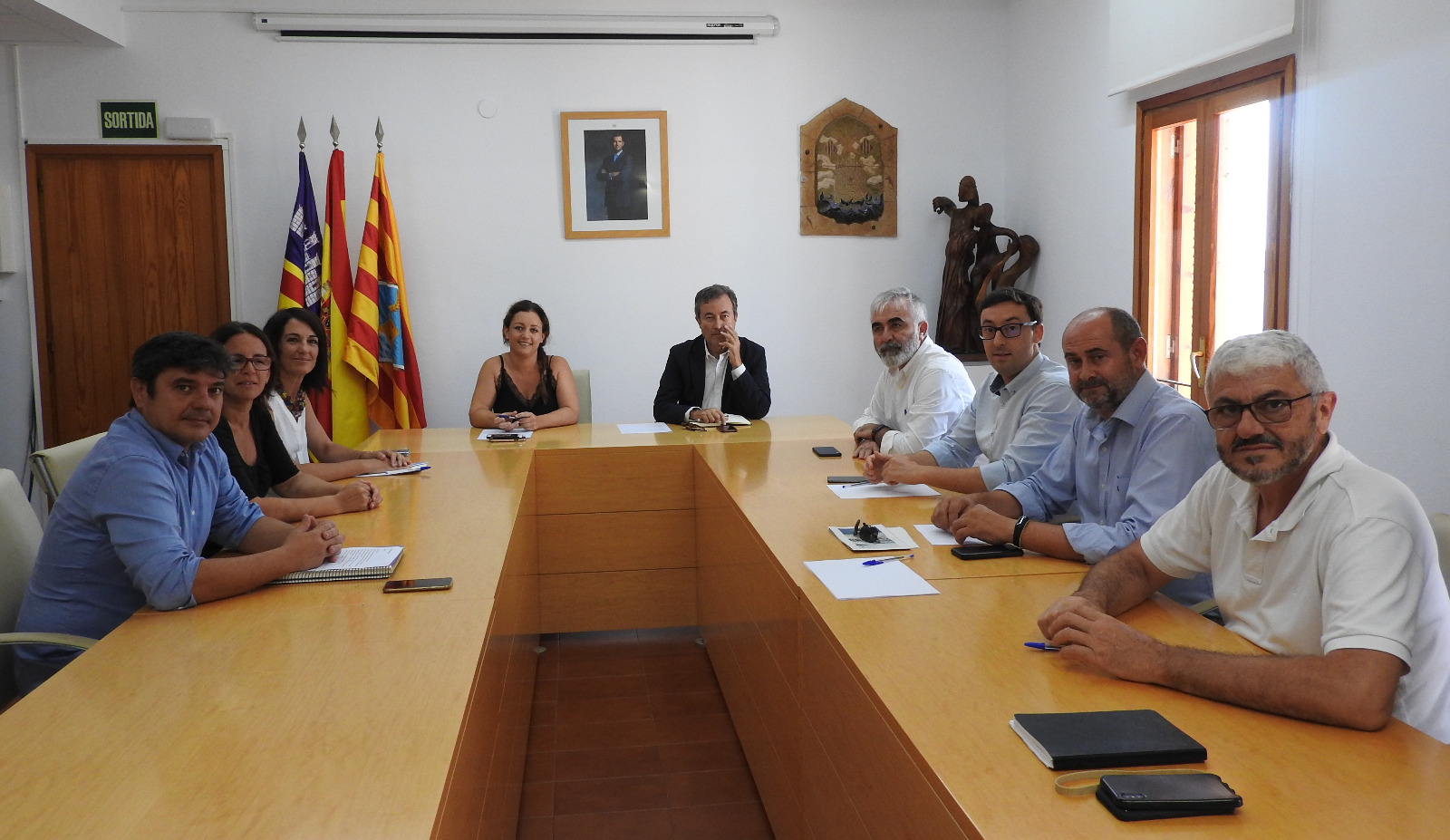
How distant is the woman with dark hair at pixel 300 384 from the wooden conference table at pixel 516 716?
69 centimetres

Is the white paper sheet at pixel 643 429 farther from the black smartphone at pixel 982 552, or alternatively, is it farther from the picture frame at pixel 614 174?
the black smartphone at pixel 982 552

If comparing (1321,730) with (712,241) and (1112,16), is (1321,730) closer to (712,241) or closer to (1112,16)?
(1112,16)

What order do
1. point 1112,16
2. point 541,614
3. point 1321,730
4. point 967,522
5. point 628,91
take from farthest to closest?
point 628,91 → point 1112,16 → point 541,614 → point 967,522 → point 1321,730

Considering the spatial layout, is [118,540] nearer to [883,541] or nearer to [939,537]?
[883,541]

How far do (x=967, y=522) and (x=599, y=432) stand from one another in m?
2.42

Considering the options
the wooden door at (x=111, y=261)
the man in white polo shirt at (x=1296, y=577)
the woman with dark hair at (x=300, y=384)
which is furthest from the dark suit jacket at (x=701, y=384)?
the man in white polo shirt at (x=1296, y=577)

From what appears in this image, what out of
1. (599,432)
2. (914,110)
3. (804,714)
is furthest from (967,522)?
(914,110)

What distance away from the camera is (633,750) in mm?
3162

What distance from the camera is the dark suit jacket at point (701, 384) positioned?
4871mm

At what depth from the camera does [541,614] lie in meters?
4.00

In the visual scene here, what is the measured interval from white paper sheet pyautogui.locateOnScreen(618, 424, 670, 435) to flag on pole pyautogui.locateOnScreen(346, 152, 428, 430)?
5.06 feet

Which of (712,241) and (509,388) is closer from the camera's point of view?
(509,388)

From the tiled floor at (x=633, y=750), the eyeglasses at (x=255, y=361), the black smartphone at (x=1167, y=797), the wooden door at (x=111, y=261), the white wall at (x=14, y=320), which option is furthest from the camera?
the wooden door at (x=111, y=261)

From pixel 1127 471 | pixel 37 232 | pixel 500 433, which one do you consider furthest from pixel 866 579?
pixel 37 232
